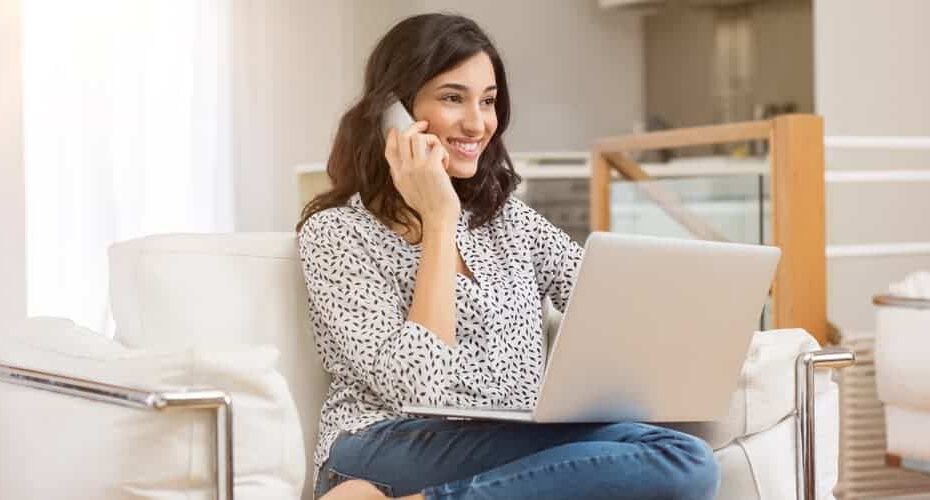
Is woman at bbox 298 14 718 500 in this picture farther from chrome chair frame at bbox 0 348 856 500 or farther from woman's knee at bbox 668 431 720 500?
chrome chair frame at bbox 0 348 856 500

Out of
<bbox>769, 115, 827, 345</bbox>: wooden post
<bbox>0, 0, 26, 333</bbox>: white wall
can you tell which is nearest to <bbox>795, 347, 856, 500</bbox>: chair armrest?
<bbox>769, 115, 827, 345</bbox>: wooden post

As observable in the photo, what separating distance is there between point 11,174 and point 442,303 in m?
1.73

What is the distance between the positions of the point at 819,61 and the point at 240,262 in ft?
11.7

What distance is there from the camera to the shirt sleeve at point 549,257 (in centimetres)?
256

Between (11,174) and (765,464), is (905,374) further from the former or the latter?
(11,174)

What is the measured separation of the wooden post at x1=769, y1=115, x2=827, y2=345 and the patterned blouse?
48.8 inches

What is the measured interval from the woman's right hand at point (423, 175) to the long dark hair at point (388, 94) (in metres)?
0.08

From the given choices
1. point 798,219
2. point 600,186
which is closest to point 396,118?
point 798,219

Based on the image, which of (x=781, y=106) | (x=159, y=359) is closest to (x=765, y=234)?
(x=159, y=359)

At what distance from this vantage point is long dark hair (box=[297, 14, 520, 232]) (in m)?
2.42

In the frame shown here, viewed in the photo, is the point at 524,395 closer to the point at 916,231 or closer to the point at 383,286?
the point at 383,286

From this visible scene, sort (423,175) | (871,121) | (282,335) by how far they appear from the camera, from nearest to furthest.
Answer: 1. (423,175)
2. (282,335)
3. (871,121)

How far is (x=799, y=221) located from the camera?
141 inches

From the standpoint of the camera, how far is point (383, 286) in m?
2.27
